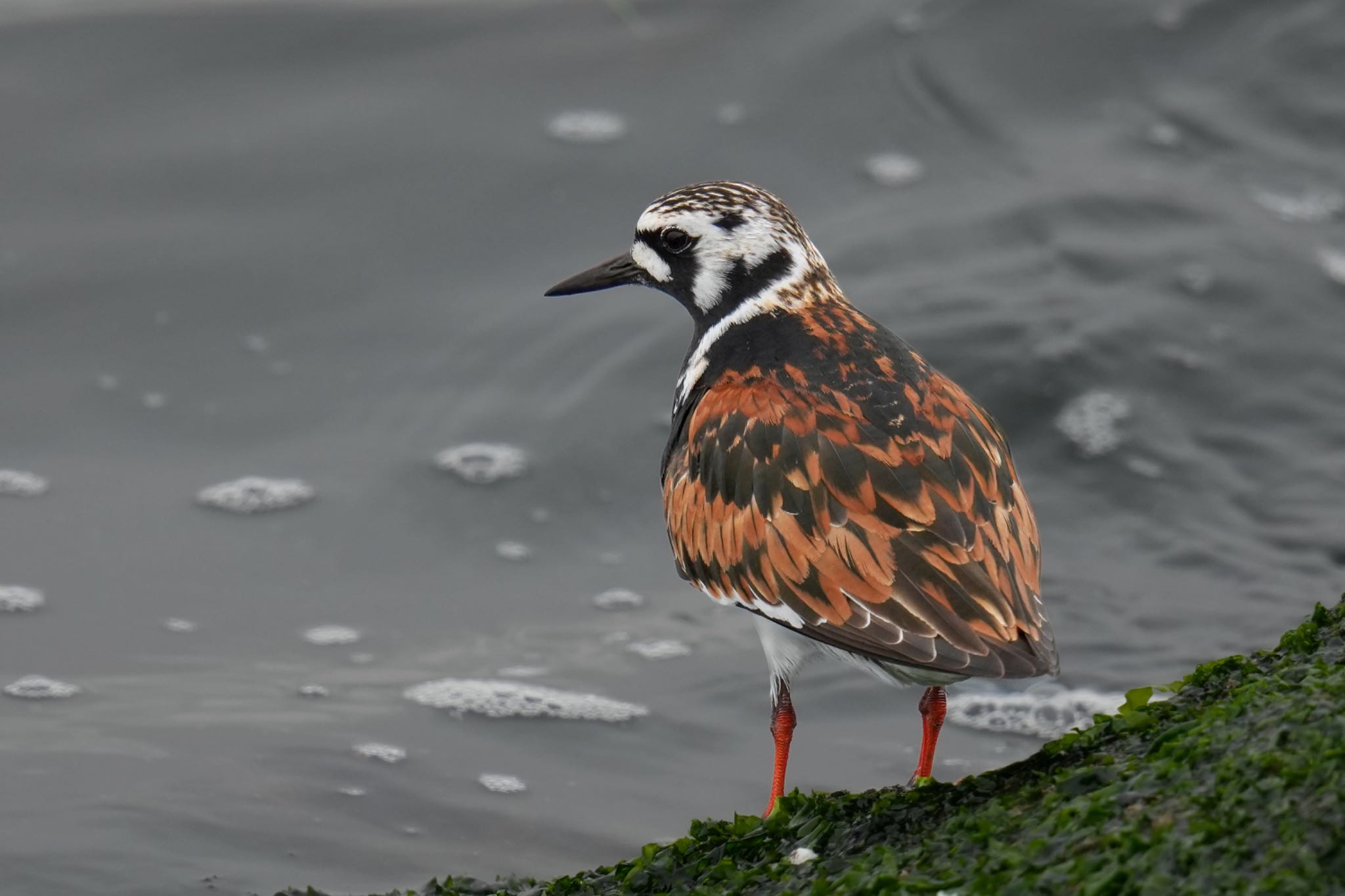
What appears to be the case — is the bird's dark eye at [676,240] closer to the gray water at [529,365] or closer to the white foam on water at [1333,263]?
Result: the gray water at [529,365]

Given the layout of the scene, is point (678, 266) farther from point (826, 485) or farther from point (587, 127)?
point (587, 127)

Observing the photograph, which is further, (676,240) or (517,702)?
(517,702)

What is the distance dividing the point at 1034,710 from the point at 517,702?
6.81 ft

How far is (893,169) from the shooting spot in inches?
397

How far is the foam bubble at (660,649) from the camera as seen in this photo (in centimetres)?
708

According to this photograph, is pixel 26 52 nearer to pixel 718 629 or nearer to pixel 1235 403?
pixel 718 629

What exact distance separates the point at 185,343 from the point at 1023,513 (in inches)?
218

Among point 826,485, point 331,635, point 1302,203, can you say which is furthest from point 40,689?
point 1302,203

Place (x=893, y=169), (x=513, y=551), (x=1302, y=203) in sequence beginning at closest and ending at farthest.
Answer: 1. (x=513, y=551)
2. (x=1302, y=203)
3. (x=893, y=169)

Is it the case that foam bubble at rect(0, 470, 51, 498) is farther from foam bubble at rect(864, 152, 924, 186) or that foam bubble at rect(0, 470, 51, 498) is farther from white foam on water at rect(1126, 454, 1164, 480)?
white foam on water at rect(1126, 454, 1164, 480)

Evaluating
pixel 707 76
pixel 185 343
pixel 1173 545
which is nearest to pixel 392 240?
pixel 185 343

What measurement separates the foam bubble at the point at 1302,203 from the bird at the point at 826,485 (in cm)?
530

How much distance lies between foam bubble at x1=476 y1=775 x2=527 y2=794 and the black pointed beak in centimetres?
182

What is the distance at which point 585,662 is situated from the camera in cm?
700
